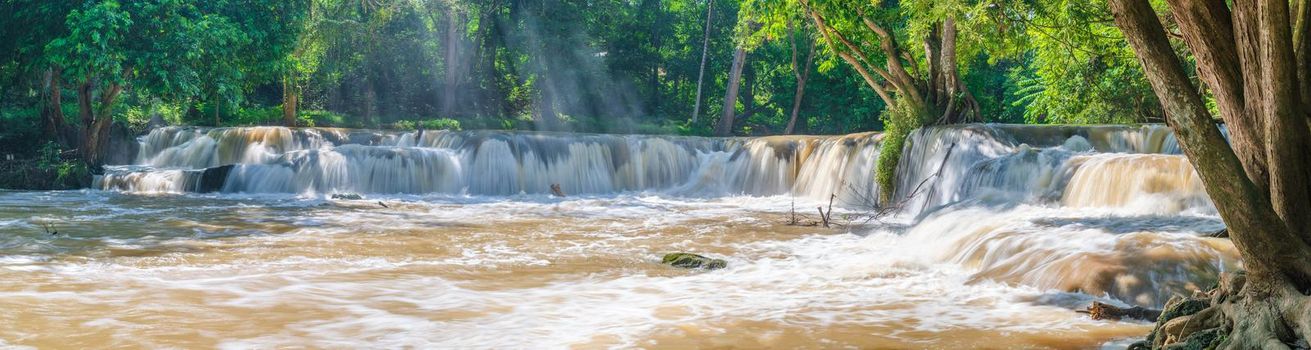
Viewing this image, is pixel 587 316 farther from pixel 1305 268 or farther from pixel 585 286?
pixel 1305 268

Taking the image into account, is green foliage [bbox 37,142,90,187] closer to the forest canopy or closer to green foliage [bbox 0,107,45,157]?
the forest canopy

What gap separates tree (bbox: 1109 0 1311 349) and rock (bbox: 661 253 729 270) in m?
5.92

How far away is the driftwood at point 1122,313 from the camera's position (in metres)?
7.22

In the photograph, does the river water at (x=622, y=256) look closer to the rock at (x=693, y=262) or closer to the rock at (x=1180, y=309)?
the rock at (x=693, y=262)

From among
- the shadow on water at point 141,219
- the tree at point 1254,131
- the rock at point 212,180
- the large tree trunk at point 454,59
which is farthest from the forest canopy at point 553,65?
the tree at point 1254,131

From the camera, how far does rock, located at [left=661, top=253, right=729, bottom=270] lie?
1060 cm

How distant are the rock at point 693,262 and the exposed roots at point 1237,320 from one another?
207 inches

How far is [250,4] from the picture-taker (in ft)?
81.1

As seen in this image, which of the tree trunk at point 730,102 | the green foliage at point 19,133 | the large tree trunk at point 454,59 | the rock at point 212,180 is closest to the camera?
the rock at point 212,180

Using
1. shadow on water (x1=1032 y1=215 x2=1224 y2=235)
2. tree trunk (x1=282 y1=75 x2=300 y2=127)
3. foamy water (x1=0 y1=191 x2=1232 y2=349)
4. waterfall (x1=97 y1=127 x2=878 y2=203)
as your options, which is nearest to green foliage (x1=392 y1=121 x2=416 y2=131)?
tree trunk (x1=282 y1=75 x2=300 y2=127)

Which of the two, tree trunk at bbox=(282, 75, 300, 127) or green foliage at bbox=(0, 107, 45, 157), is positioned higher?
tree trunk at bbox=(282, 75, 300, 127)

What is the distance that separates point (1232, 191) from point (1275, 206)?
12.7 inches

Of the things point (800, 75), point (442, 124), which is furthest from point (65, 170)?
point (800, 75)

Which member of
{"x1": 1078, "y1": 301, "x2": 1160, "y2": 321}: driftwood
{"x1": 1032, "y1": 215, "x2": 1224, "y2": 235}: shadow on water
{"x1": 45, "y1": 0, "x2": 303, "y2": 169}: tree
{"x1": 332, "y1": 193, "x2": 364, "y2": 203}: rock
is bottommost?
{"x1": 332, "y1": 193, "x2": 364, "y2": 203}: rock
